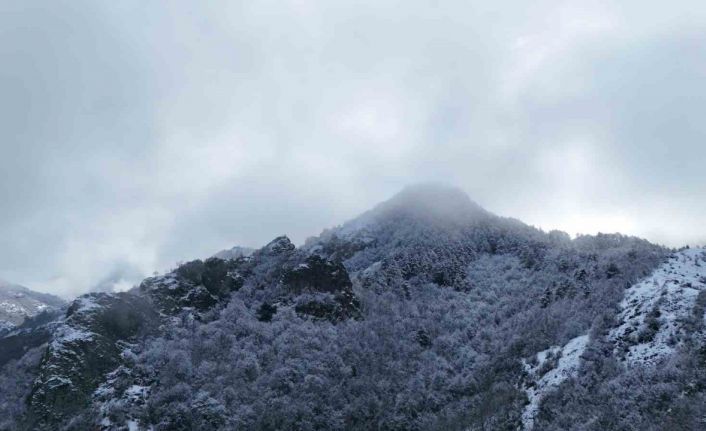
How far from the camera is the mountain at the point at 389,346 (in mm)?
49250

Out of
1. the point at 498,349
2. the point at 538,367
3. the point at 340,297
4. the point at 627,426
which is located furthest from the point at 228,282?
the point at 627,426

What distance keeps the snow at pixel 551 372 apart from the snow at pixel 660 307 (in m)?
3.85

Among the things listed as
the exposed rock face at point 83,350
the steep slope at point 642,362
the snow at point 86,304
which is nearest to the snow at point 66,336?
the exposed rock face at point 83,350

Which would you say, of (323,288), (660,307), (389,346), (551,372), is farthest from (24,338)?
(660,307)

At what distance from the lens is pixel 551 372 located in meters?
54.8

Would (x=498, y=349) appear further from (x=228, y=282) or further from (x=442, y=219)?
(x=442, y=219)

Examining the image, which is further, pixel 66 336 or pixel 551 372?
pixel 66 336

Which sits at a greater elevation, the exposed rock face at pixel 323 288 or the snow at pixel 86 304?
the snow at pixel 86 304

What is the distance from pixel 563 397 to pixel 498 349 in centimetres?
2489

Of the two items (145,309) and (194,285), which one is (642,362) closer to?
(145,309)

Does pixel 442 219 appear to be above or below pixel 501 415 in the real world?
above

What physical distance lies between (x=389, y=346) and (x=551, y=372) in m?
31.4

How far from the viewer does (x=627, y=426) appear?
40250 mm

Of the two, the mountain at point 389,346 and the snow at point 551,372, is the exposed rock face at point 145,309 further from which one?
the snow at point 551,372
